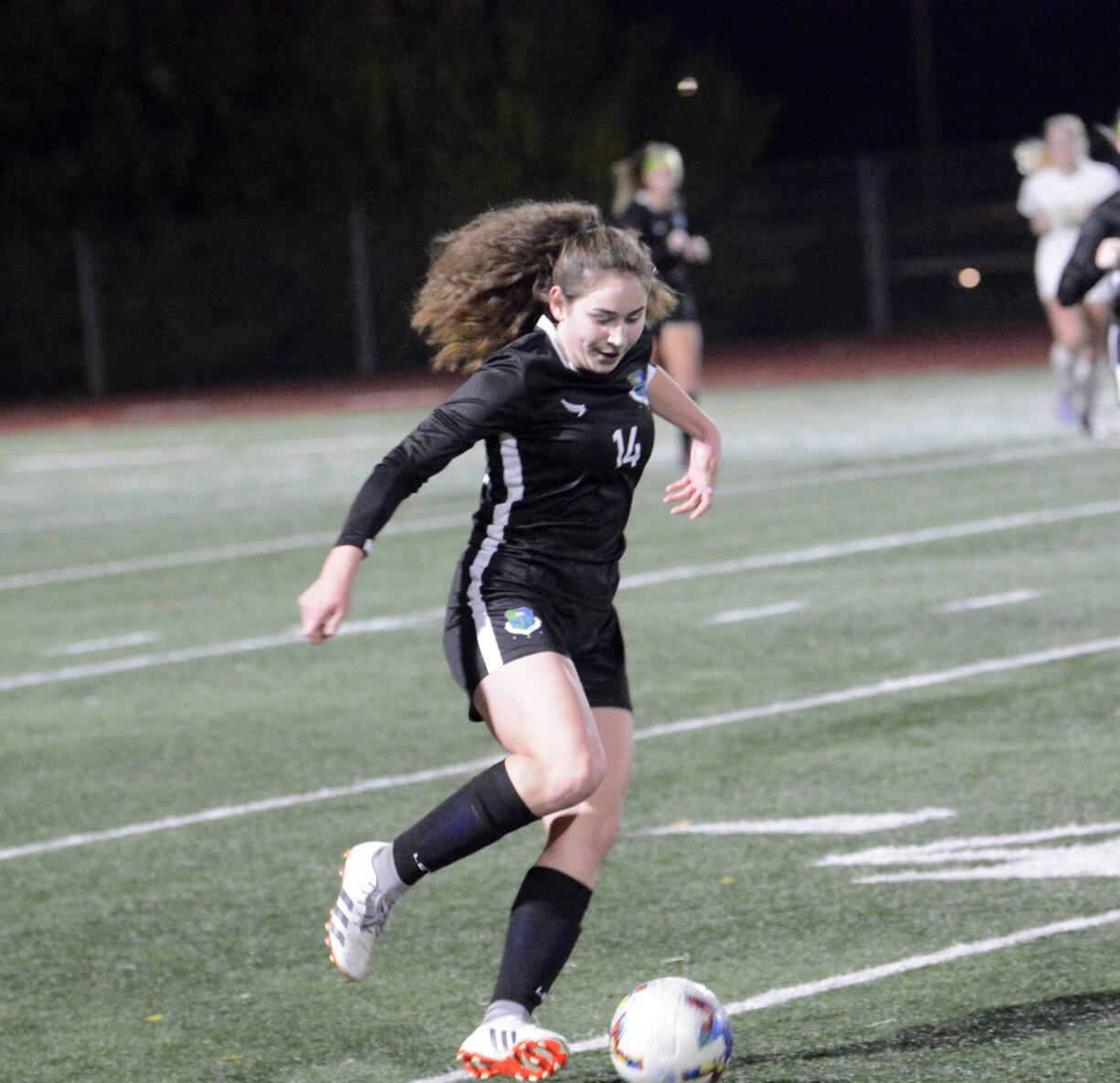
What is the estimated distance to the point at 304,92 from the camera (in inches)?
1328

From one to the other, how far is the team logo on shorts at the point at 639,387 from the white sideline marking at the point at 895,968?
1328mm

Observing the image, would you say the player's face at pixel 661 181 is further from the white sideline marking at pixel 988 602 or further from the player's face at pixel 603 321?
the player's face at pixel 603 321

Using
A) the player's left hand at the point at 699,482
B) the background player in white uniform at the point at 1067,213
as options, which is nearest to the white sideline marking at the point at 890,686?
the player's left hand at the point at 699,482

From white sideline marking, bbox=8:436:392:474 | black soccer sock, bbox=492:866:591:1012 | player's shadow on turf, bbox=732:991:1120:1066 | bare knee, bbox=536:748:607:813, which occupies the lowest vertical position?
white sideline marking, bbox=8:436:392:474

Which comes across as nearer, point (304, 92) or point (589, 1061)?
point (589, 1061)

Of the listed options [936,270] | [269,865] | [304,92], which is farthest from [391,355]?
[269,865]

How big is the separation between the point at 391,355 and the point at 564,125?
4528 mm

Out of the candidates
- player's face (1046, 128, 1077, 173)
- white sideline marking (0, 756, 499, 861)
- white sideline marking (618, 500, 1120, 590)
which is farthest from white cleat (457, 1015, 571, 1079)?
player's face (1046, 128, 1077, 173)

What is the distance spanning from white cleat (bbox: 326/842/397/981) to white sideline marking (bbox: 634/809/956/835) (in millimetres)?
1997

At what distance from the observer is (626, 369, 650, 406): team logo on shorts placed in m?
4.85

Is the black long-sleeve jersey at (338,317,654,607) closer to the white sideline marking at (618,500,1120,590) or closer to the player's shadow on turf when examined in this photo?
the player's shadow on turf

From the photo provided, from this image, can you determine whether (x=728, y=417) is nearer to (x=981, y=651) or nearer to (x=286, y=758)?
(x=981, y=651)

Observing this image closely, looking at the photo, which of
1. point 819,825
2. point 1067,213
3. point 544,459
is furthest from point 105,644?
point 1067,213

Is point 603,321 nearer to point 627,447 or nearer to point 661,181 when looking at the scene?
point 627,447
